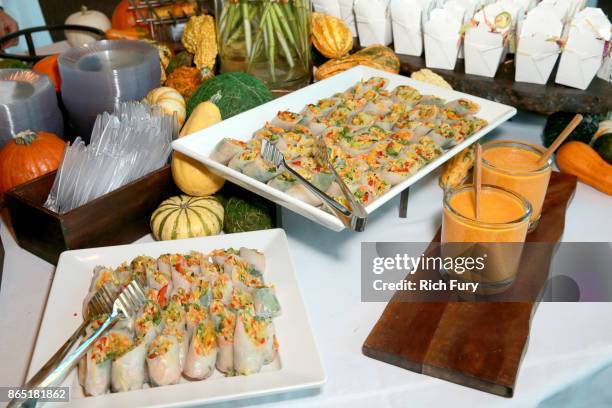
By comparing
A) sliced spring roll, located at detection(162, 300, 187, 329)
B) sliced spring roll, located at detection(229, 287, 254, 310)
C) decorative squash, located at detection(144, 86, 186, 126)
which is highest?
decorative squash, located at detection(144, 86, 186, 126)

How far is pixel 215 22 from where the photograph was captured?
1.69 m

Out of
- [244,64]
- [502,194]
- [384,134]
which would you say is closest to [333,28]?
[244,64]

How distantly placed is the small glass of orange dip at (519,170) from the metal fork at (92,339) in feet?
2.17

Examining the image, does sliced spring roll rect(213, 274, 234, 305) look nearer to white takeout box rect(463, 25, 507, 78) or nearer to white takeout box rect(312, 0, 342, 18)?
white takeout box rect(463, 25, 507, 78)

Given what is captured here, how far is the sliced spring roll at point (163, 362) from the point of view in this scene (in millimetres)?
765

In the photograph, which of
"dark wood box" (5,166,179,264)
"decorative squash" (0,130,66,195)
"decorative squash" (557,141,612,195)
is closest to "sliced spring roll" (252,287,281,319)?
"dark wood box" (5,166,179,264)

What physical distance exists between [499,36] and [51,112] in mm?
1143

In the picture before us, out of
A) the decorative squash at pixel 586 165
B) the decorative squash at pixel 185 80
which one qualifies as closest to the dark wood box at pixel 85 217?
the decorative squash at pixel 185 80

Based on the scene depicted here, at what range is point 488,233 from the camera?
0.89 m

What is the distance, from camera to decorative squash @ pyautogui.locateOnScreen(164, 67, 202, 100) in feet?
5.20

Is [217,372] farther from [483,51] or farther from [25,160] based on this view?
[483,51]

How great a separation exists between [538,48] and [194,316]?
113 cm

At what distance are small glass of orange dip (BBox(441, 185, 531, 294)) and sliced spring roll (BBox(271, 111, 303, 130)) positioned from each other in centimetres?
43

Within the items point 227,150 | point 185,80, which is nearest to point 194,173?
point 227,150
